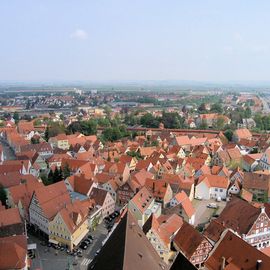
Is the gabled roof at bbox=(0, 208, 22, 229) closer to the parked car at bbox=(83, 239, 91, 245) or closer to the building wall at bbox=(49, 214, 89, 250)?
the building wall at bbox=(49, 214, 89, 250)

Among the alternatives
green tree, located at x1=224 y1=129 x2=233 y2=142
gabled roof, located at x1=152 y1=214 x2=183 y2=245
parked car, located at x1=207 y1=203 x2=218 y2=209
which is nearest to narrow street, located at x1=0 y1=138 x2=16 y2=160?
parked car, located at x1=207 y1=203 x2=218 y2=209

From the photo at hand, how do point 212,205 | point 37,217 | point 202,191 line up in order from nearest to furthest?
point 37,217, point 212,205, point 202,191

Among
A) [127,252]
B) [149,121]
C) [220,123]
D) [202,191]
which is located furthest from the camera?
[149,121]

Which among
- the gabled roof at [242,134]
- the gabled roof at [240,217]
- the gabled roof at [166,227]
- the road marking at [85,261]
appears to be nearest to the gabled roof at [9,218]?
the road marking at [85,261]

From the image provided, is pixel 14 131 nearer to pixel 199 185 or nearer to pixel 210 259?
pixel 199 185

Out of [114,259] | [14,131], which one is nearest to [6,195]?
[114,259]

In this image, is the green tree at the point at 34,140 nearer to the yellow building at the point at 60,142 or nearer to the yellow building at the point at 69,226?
the yellow building at the point at 60,142

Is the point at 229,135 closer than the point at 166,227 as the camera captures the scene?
No

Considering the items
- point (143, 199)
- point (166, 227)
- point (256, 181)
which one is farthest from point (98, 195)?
point (256, 181)

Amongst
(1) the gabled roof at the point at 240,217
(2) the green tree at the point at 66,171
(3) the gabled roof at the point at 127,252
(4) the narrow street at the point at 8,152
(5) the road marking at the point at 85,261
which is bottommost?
(4) the narrow street at the point at 8,152

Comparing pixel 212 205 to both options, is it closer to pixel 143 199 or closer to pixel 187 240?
pixel 143 199
